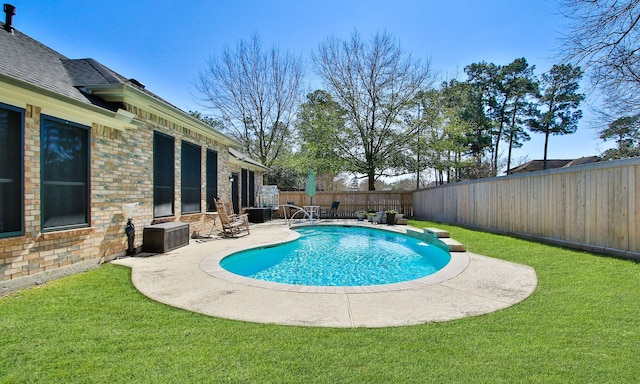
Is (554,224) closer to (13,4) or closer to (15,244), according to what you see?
(15,244)

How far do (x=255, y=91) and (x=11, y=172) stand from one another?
1999 centimetres

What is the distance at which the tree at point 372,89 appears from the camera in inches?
704

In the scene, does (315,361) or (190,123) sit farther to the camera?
(190,123)

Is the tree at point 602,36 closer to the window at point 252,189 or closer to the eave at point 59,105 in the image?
the eave at point 59,105

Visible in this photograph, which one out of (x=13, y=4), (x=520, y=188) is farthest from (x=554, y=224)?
(x=13, y=4)

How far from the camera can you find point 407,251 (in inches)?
342

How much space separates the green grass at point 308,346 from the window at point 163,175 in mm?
3708

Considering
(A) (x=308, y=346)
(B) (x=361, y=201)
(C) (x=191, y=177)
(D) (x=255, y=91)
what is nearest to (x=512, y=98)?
(B) (x=361, y=201)

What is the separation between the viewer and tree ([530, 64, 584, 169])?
2206 cm

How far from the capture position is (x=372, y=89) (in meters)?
18.2

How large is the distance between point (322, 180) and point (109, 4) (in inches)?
876

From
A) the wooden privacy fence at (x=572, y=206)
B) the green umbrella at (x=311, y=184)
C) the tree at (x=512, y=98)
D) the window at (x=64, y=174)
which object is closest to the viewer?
the window at (x=64, y=174)

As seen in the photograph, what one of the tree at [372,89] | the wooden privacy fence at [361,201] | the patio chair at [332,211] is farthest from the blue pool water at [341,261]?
the tree at [372,89]

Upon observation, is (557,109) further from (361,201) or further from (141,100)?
(141,100)
